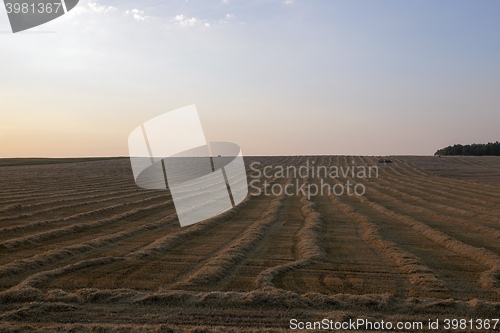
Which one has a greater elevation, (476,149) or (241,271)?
(476,149)

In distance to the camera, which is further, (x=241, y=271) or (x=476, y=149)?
(x=476, y=149)

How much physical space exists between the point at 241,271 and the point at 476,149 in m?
110

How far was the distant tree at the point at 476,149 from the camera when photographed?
304 ft

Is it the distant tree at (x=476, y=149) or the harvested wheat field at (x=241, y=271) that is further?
the distant tree at (x=476, y=149)

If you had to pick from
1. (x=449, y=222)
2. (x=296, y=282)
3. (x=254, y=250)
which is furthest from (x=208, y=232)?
(x=449, y=222)

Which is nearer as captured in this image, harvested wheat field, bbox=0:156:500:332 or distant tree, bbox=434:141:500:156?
harvested wheat field, bbox=0:156:500:332

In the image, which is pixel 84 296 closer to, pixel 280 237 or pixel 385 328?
pixel 385 328

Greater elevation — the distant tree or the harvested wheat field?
the distant tree

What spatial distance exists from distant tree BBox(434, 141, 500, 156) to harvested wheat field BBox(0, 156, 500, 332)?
97.3 meters

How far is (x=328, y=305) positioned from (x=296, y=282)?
1.05 metres

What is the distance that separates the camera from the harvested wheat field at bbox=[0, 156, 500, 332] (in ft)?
15.7

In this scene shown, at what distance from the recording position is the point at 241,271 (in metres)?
6.71

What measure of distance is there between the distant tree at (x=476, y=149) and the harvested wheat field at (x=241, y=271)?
319ft

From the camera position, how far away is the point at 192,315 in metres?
4.79
